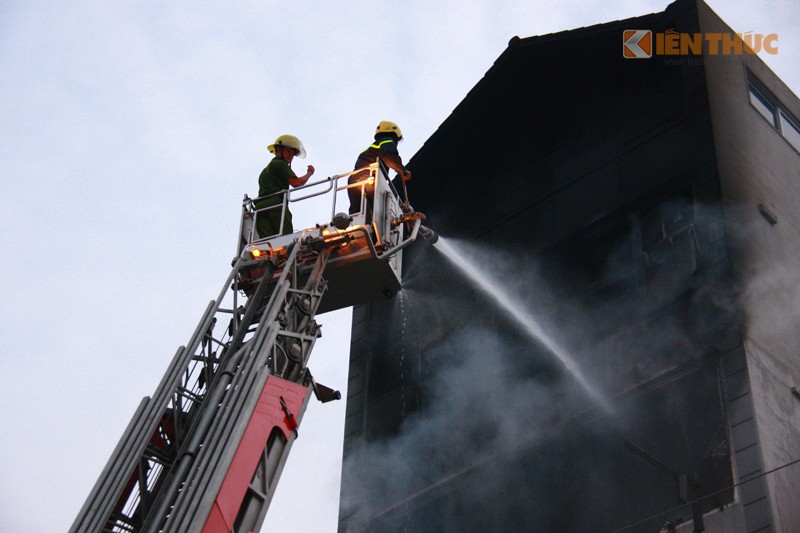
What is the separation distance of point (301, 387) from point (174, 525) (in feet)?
6.17

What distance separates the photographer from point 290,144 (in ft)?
40.3

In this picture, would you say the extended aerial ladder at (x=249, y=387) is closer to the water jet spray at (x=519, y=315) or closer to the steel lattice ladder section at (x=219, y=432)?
the steel lattice ladder section at (x=219, y=432)

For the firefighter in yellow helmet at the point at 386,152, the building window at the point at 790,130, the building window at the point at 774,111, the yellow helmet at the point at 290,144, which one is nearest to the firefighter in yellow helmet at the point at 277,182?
the yellow helmet at the point at 290,144

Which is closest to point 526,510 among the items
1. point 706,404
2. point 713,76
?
point 706,404

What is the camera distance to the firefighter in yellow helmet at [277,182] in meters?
11.9

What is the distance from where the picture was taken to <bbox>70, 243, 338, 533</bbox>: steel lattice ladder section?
8.22 meters

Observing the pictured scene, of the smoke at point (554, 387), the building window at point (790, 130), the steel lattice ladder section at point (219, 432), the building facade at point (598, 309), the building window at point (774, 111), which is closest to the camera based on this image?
the steel lattice ladder section at point (219, 432)

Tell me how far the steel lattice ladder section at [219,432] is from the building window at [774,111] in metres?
7.92

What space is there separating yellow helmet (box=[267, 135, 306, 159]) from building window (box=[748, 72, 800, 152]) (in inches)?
257

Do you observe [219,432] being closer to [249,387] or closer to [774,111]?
[249,387]

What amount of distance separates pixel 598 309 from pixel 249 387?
6.01 metres

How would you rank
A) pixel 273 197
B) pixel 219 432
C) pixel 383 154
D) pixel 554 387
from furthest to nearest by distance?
pixel 554 387 < pixel 383 154 < pixel 273 197 < pixel 219 432
